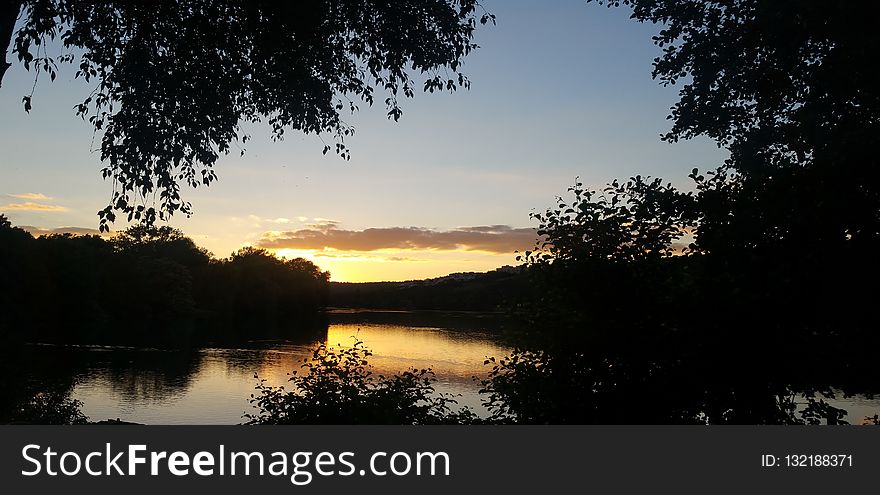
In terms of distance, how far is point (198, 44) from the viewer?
38.0 feet

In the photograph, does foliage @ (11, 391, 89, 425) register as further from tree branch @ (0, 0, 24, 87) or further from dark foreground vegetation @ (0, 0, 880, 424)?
tree branch @ (0, 0, 24, 87)

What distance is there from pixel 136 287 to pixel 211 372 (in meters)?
59.3

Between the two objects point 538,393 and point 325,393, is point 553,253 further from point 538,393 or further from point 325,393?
point 325,393

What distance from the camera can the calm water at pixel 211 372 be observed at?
3631cm

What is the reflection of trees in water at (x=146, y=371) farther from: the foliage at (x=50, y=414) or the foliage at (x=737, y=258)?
the foliage at (x=737, y=258)

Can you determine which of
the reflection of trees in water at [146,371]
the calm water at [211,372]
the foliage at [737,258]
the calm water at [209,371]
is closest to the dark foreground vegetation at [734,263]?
the foliage at [737,258]

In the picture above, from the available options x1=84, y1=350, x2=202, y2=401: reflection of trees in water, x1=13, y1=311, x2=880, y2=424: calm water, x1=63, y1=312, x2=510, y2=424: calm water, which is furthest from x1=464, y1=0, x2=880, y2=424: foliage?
x1=84, y1=350, x2=202, y2=401: reflection of trees in water

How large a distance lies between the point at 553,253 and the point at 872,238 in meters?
5.34

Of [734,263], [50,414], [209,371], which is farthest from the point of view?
[209,371]

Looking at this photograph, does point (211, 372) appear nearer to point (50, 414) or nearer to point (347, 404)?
point (50, 414)

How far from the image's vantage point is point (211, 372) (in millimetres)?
50469

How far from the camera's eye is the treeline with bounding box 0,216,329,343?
7500cm

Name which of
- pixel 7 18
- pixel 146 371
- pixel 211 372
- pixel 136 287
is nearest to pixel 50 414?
pixel 7 18

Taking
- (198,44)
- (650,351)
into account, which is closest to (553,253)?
(650,351)
